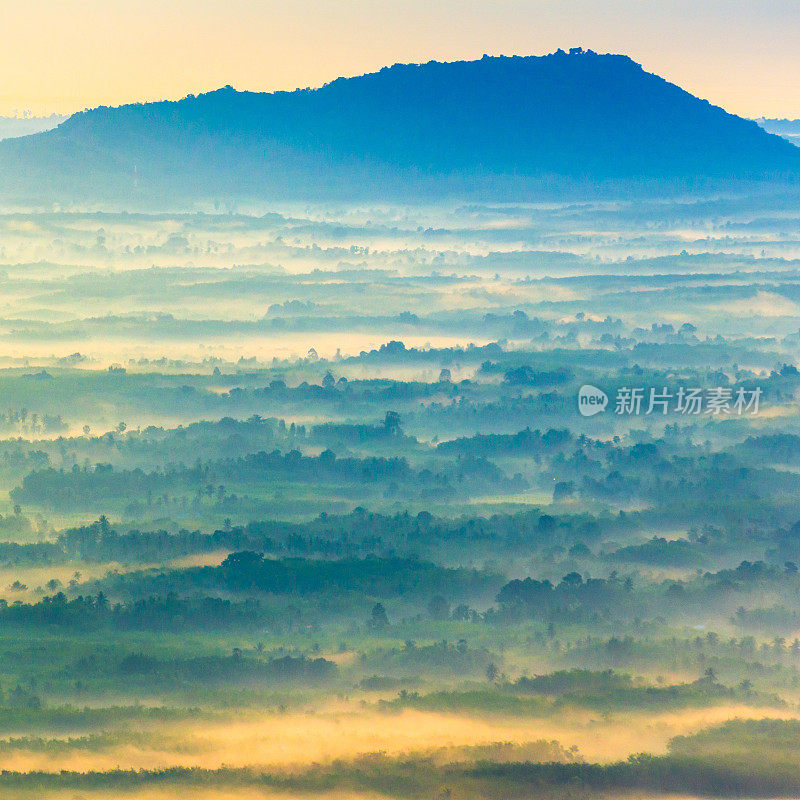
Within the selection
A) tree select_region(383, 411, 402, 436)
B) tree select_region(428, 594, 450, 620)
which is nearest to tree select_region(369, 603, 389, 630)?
tree select_region(428, 594, 450, 620)

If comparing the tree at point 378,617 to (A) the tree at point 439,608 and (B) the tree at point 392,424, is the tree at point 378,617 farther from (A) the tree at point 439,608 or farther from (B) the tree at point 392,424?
(B) the tree at point 392,424

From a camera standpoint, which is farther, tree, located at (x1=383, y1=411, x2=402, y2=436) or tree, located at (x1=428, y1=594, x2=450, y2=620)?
tree, located at (x1=383, y1=411, x2=402, y2=436)

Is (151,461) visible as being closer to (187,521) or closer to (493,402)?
(187,521)

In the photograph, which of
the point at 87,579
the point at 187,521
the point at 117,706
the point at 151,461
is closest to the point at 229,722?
the point at 117,706

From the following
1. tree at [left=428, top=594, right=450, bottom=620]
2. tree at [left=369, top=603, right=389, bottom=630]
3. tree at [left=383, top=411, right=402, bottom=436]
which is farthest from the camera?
tree at [left=383, top=411, right=402, bottom=436]

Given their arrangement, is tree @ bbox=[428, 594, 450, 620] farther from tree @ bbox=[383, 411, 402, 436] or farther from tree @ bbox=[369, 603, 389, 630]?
tree @ bbox=[383, 411, 402, 436]

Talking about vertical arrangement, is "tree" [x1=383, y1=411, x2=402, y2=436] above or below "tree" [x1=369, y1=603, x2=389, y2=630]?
above

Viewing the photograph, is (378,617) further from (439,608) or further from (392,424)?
(392,424)

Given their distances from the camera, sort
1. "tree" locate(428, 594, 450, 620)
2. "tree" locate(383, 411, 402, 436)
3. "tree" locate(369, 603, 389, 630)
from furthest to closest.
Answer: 1. "tree" locate(383, 411, 402, 436)
2. "tree" locate(428, 594, 450, 620)
3. "tree" locate(369, 603, 389, 630)

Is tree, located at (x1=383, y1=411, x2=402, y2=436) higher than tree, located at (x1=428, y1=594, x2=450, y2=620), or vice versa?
tree, located at (x1=383, y1=411, x2=402, y2=436)

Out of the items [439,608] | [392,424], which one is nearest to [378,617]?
[439,608]

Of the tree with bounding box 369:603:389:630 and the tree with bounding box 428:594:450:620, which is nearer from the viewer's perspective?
the tree with bounding box 369:603:389:630

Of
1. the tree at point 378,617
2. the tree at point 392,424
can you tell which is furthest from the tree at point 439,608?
the tree at point 392,424
